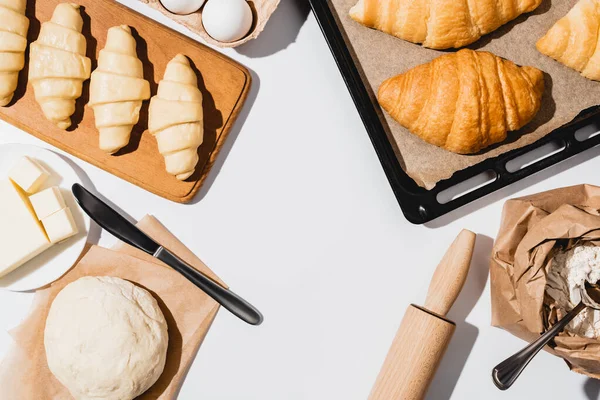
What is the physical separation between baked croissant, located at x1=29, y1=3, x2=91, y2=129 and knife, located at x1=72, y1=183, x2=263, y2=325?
192 millimetres

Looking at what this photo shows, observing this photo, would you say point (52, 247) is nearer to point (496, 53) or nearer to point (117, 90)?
point (117, 90)

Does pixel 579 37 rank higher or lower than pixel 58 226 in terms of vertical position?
higher

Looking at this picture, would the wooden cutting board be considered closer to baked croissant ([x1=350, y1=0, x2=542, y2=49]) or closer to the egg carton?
the egg carton

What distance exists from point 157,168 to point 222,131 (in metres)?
0.18

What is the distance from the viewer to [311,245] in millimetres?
1304

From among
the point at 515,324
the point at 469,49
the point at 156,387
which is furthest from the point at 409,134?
the point at 156,387

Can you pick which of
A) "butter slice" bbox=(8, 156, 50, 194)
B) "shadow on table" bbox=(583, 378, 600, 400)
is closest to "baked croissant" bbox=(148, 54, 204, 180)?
"butter slice" bbox=(8, 156, 50, 194)

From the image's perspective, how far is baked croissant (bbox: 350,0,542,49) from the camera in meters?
1.18

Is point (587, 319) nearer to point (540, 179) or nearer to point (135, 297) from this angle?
point (540, 179)

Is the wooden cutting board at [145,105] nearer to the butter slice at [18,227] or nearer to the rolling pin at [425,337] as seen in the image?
the butter slice at [18,227]

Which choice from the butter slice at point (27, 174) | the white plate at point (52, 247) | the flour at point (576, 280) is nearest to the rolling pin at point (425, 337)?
the flour at point (576, 280)

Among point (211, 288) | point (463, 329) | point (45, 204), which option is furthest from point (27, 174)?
point (463, 329)

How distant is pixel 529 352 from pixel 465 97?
0.56 meters

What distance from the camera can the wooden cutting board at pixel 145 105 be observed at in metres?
1.25
